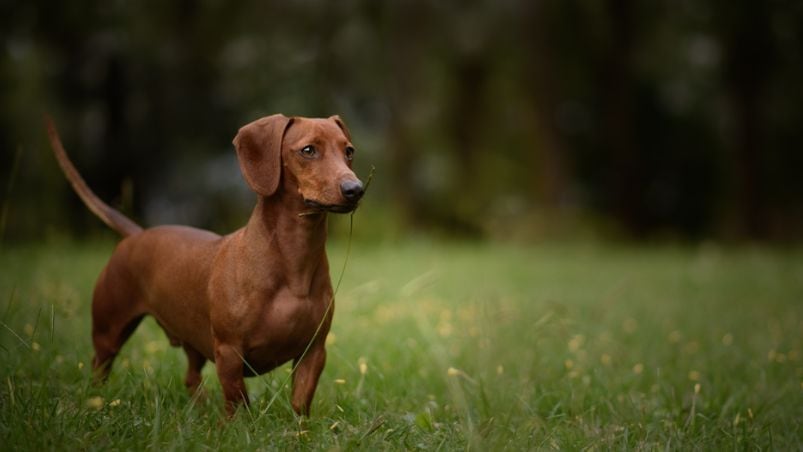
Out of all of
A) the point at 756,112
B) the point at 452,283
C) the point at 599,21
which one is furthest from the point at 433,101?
the point at 452,283

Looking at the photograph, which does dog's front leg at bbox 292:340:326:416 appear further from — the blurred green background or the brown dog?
the blurred green background

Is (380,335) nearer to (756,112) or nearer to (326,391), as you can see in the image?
(326,391)

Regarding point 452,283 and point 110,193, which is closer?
point 452,283

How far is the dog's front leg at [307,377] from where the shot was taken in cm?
309

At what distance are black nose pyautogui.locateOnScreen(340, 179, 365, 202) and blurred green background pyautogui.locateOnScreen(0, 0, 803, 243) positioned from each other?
10.8 meters

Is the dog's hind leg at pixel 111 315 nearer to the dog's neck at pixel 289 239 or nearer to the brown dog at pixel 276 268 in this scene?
the brown dog at pixel 276 268

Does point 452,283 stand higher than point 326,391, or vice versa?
point 326,391

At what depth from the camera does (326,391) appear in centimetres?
382

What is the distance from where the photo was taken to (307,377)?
310cm

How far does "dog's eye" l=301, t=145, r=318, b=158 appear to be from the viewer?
295 cm

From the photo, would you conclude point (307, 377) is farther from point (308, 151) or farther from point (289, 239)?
point (308, 151)

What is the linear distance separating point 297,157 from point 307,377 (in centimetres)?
90

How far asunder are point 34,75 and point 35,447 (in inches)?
471

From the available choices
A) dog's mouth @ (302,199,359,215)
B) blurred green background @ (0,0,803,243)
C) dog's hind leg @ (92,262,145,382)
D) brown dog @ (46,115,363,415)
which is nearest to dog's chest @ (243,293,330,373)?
brown dog @ (46,115,363,415)
